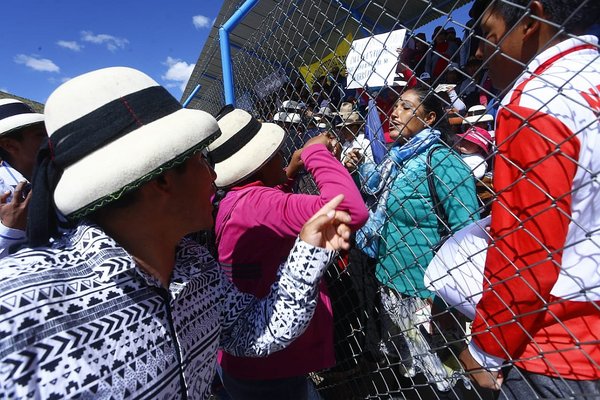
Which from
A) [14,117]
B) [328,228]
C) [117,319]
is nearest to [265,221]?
[328,228]

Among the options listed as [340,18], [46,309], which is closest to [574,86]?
[46,309]

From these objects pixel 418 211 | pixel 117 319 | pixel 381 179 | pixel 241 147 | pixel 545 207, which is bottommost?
pixel 545 207

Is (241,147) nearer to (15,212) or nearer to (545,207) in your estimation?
(545,207)

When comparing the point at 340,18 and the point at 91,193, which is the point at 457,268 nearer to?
the point at 91,193

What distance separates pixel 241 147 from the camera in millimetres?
1573

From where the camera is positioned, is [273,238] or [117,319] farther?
[273,238]

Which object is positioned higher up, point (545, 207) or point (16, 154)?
point (16, 154)

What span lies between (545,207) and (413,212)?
3.24 feet

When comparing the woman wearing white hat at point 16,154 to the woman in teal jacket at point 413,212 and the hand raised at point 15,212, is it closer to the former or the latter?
the hand raised at point 15,212

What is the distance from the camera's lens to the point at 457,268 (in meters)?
1.01

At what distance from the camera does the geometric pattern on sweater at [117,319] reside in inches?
25.2

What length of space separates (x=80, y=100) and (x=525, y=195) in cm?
105

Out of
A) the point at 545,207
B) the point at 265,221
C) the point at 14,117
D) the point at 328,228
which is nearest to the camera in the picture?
the point at 545,207

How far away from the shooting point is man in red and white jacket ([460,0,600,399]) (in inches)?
27.1
